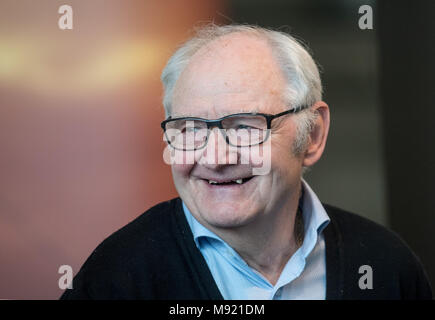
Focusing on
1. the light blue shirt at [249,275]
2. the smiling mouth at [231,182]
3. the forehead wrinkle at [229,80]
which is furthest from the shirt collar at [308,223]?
the forehead wrinkle at [229,80]

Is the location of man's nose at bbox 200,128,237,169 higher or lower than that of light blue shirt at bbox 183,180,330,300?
higher

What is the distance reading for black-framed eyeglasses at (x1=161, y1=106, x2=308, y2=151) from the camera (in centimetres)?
102

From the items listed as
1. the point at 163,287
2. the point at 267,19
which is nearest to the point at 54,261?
the point at 163,287

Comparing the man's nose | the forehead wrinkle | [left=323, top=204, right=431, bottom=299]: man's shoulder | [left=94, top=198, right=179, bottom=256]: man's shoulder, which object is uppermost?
the forehead wrinkle

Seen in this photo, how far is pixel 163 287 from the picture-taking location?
3.43 ft

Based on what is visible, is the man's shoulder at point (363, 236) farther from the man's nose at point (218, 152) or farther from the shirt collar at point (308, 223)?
the man's nose at point (218, 152)

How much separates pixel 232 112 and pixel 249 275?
0.36m

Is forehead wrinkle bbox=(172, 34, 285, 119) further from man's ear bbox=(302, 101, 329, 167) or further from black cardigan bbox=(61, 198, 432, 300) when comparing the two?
black cardigan bbox=(61, 198, 432, 300)

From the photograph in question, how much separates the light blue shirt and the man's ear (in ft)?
0.56

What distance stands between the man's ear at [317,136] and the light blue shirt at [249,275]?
0.56ft

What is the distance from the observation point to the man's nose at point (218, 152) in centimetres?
102

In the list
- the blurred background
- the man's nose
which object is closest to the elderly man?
the man's nose

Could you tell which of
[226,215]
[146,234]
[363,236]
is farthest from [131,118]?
[363,236]
